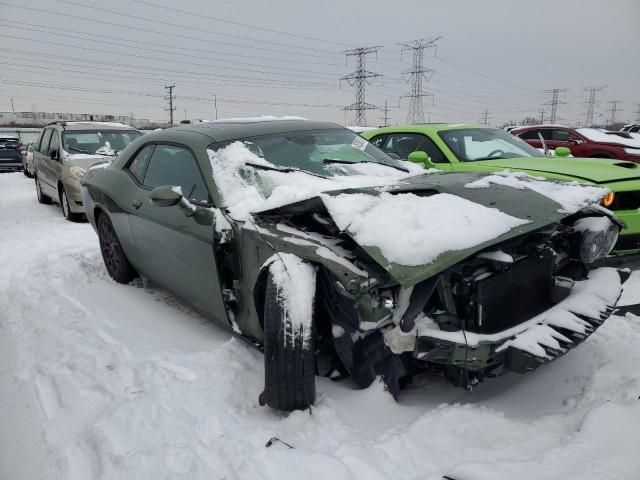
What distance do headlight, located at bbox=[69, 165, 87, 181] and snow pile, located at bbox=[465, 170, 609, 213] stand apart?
6827 millimetres

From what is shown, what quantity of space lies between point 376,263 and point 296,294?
41 cm

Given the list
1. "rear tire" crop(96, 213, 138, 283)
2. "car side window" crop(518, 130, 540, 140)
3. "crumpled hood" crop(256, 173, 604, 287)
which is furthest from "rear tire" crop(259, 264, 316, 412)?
"car side window" crop(518, 130, 540, 140)

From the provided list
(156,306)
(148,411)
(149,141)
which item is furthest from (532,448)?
(149,141)

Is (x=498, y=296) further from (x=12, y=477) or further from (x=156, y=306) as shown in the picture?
(x=156, y=306)

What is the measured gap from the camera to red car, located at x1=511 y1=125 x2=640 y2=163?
9.82 m

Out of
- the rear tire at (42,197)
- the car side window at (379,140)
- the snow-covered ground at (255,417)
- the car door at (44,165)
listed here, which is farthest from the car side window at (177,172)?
the rear tire at (42,197)

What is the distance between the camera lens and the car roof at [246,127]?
3322 mm

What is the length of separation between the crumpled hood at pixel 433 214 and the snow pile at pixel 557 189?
0.06m

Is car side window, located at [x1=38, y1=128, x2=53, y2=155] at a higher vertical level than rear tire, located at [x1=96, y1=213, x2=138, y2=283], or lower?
higher

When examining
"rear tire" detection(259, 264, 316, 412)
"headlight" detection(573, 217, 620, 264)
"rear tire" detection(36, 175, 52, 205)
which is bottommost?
"rear tire" detection(36, 175, 52, 205)

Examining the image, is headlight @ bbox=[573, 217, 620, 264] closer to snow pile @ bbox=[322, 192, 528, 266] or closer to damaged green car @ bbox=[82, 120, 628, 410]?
damaged green car @ bbox=[82, 120, 628, 410]

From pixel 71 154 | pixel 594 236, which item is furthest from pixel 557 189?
pixel 71 154

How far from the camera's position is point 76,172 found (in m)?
7.60

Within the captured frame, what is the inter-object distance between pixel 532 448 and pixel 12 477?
2.19 m
